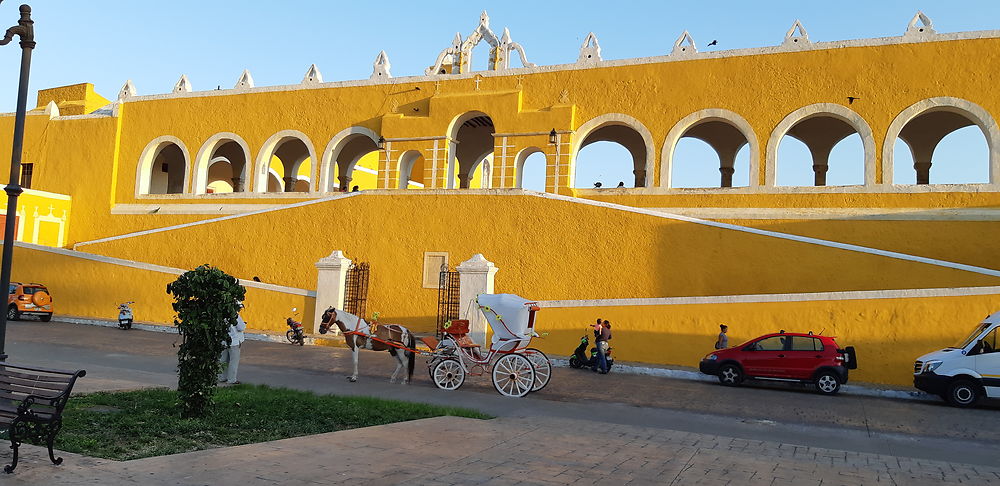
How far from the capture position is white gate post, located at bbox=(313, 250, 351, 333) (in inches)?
747

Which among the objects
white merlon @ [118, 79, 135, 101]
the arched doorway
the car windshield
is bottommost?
the car windshield

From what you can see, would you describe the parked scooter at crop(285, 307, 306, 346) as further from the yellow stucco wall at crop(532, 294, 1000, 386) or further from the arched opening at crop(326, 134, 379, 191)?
the arched opening at crop(326, 134, 379, 191)

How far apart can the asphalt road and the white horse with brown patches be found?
0.39m

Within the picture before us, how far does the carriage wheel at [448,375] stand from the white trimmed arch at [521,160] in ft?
34.2

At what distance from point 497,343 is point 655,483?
6421mm

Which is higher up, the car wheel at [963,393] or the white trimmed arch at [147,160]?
the white trimmed arch at [147,160]

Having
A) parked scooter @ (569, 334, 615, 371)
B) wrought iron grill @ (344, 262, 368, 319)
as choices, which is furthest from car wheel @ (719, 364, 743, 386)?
wrought iron grill @ (344, 262, 368, 319)

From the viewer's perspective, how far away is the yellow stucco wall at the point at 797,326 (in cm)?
1384

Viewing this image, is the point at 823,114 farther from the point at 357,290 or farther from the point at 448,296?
the point at 357,290

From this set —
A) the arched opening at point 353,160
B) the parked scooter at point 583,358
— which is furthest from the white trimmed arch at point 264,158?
the parked scooter at point 583,358

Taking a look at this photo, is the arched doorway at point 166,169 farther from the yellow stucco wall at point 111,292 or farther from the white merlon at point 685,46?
the white merlon at point 685,46

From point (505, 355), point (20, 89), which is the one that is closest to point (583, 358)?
point (505, 355)

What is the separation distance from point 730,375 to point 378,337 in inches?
263

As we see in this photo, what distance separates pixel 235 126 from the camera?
82.4ft
